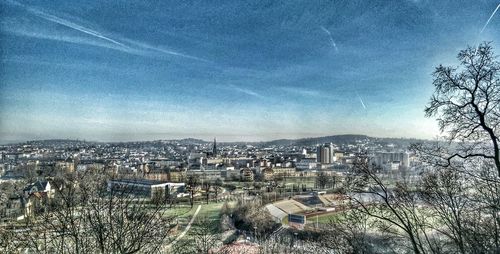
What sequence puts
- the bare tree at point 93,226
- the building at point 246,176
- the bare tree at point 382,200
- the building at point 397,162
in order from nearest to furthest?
1. the bare tree at point 93,226
2. the bare tree at point 382,200
3. the building at point 397,162
4. the building at point 246,176

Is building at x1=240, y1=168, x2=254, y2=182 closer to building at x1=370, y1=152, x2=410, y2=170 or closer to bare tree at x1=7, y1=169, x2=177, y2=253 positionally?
building at x1=370, y1=152, x2=410, y2=170

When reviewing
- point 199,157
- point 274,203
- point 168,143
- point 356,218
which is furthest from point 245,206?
point 168,143

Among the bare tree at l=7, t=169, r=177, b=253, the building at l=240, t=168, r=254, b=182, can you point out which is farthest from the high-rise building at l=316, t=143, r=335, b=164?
the bare tree at l=7, t=169, r=177, b=253

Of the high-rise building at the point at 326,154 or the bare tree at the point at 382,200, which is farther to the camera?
the high-rise building at the point at 326,154

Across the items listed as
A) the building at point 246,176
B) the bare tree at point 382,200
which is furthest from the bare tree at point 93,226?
the building at point 246,176

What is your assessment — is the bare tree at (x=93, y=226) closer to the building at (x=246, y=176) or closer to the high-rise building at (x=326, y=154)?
the building at (x=246, y=176)

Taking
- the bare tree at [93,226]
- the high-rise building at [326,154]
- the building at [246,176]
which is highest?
the bare tree at [93,226]

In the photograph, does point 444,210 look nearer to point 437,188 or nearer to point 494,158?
point 437,188

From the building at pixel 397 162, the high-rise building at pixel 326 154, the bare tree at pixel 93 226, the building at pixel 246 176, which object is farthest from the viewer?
the high-rise building at pixel 326 154

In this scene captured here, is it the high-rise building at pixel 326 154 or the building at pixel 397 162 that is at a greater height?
the building at pixel 397 162

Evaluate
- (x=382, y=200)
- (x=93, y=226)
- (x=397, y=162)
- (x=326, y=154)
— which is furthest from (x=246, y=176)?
(x=93, y=226)

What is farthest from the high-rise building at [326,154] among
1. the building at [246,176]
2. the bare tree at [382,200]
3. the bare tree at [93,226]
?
the bare tree at [93,226]
